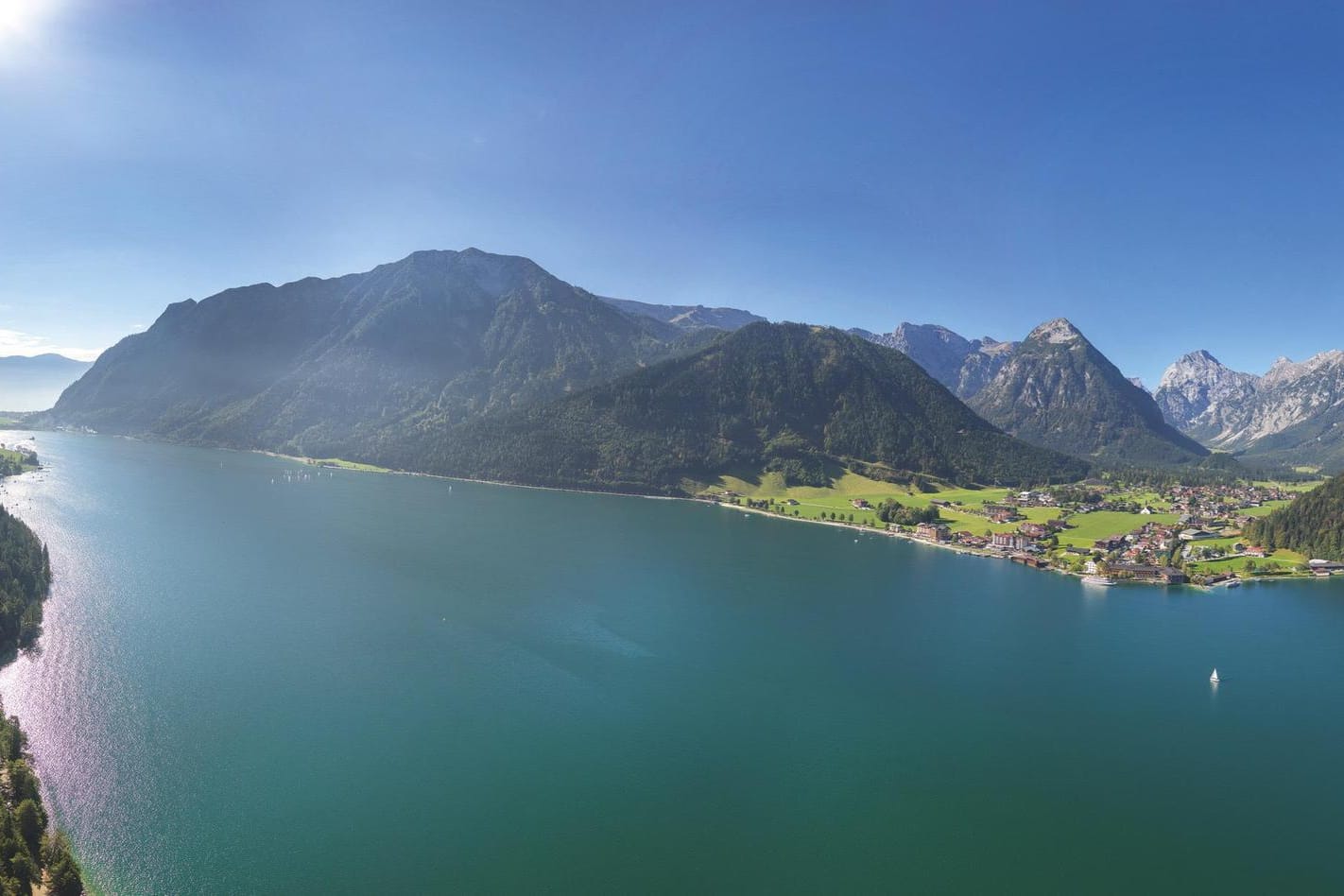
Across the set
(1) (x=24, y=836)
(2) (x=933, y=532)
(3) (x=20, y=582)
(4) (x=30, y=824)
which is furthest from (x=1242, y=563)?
(3) (x=20, y=582)

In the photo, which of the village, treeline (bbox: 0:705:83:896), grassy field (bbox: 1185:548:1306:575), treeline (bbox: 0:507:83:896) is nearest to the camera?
treeline (bbox: 0:705:83:896)

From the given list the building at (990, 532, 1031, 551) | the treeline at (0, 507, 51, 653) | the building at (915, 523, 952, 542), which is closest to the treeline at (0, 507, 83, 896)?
the treeline at (0, 507, 51, 653)

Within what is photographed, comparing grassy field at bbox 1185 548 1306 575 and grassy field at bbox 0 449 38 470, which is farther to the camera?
grassy field at bbox 0 449 38 470

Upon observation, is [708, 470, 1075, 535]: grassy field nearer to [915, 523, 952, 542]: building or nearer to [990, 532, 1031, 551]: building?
[915, 523, 952, 542]: building

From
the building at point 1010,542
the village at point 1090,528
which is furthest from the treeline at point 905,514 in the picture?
the building at point 1010,542

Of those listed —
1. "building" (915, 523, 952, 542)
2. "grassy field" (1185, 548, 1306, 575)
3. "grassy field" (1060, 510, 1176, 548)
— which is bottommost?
"building" (915, 523, 952, 542)

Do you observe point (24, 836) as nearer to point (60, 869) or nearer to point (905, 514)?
point (60, 869)

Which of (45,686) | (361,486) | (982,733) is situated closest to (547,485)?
(361,486)
